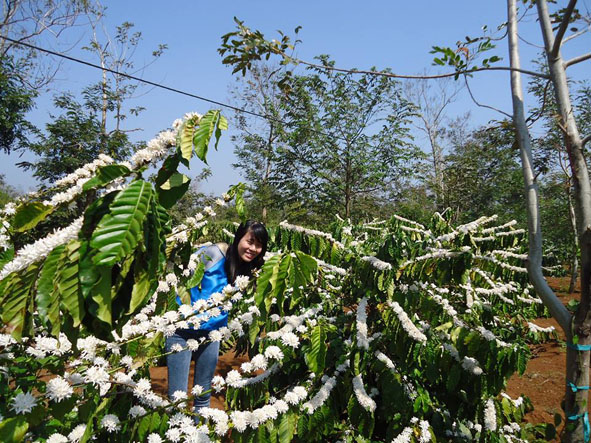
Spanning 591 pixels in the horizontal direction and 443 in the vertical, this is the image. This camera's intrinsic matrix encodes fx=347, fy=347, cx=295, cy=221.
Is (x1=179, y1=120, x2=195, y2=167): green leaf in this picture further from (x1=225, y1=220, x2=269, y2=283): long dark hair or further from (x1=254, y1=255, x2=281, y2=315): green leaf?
(x1=225, y1=220, x2=269, y2=283): long dark hair

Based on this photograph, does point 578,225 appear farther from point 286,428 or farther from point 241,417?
point 241,417

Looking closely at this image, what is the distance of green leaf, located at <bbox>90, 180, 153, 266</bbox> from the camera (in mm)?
603

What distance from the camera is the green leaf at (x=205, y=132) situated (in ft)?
2.88

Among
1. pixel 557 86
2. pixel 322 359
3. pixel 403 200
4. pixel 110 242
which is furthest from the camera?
pixel 403 200

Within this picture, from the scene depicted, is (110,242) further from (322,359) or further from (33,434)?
(322,359)

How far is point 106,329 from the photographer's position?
0.73 m

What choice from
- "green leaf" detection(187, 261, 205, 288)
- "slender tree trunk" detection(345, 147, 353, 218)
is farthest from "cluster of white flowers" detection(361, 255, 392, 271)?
"slender tree trunk" detection(345, 147, 353, 218)

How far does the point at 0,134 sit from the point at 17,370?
519 inches

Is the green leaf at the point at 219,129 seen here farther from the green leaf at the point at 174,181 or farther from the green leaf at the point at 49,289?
the green leaf at the point at 49,289

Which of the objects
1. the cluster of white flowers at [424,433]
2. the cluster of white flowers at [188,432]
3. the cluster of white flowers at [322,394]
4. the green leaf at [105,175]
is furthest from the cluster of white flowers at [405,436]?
the green leaf at [105,175]

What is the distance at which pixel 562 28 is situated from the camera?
5.35 ft

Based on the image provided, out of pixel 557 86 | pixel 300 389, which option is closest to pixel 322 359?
pixel 300 389

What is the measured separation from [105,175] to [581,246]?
188 centimetres

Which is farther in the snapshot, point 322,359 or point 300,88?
point 300,88
